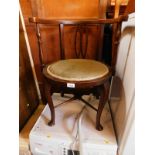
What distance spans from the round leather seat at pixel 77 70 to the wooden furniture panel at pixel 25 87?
32 cm

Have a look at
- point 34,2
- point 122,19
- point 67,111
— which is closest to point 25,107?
point 67,111

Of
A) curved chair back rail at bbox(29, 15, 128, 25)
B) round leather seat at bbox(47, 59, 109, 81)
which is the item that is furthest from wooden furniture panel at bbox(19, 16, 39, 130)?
round leather seat at bbox(47, 59, 109, 81)

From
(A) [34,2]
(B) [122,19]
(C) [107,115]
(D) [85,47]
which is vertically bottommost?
(C) [107,115]

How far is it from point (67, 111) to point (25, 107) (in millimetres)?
319

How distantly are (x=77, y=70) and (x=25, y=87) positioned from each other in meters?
0.51

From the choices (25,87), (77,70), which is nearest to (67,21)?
Answer: (77,70)

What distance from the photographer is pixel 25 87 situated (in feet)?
4.07

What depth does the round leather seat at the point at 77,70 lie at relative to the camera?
0.88m

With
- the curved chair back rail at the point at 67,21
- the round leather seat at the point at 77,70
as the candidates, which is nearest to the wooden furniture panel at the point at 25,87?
the curved chair back rail at the point at 67,21

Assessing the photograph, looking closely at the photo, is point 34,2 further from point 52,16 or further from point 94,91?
point 94,91

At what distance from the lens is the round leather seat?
0.88m

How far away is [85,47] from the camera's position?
137 cm

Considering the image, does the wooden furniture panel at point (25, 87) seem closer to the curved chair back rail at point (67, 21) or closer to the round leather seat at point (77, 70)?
the curved chair back rail at point (67, 21)

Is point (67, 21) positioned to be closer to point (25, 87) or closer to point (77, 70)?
point (77, 70)
